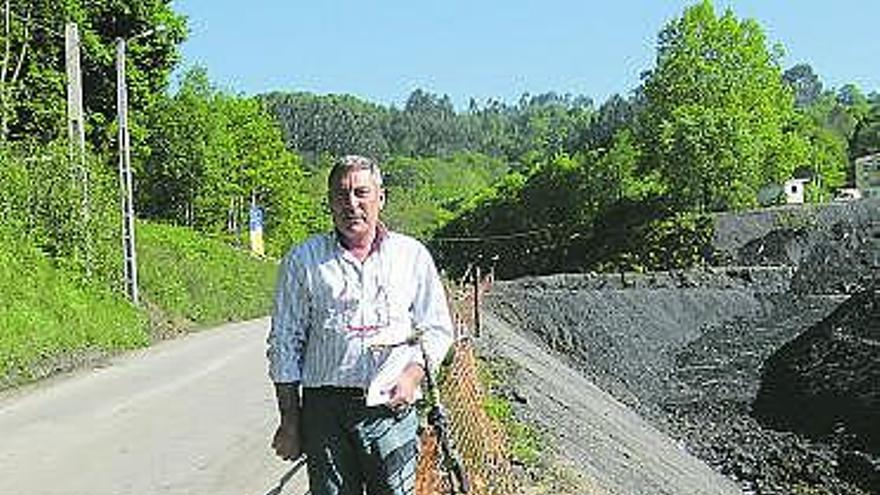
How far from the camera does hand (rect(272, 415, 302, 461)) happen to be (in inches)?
199

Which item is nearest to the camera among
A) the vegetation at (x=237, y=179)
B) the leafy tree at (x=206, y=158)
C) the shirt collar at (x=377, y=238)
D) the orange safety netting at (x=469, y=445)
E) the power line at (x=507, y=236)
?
the shirt collar at (x=377, y=238)

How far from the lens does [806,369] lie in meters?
32.2

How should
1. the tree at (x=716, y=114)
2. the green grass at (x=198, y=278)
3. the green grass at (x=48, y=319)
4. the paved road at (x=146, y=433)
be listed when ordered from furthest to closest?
the tree at (x=716, y=114) → the green grass at (x=198, y=278) → the green grass at (x=48, y=319) → the paved road at (x=146, y=433)

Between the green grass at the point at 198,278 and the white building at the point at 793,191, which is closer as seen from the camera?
the green grass at the point at 198,278

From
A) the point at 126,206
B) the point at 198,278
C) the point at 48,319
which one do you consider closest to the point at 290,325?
the point at 48,319

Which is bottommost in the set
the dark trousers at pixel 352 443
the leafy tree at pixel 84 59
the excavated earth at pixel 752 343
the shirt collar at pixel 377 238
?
the excavated earth at pixel 752 343

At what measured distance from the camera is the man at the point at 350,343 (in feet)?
16.5

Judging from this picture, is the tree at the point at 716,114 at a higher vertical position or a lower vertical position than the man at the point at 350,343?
higher

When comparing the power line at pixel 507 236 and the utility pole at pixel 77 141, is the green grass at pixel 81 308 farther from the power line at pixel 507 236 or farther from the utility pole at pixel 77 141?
the power line at pixel 507 236

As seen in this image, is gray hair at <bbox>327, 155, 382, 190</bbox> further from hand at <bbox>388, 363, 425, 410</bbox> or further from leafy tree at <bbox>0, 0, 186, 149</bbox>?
leafy tree at <bbox>0, 0, 186, 149</bbox>

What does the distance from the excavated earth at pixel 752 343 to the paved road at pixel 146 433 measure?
430 cm

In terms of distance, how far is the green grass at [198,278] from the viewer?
120 ft

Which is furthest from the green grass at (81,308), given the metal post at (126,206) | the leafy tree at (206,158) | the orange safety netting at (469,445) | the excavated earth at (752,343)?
the leafy tree at (206,158)

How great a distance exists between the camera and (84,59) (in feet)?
130
